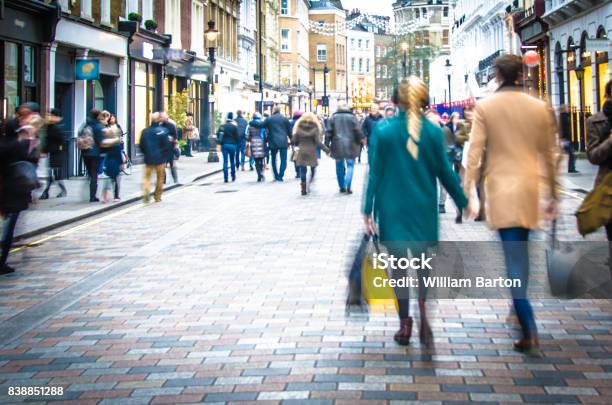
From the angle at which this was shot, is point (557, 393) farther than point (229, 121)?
No

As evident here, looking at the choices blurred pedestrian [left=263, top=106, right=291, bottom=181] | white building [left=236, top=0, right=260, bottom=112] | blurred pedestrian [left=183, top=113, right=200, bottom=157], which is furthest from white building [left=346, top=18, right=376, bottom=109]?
blurred pedestrian [left=263, top=106, right=291, bottom=181]

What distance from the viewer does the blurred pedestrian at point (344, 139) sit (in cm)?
1867

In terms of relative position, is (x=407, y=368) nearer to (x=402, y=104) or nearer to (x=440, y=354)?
(x=440, y=354)

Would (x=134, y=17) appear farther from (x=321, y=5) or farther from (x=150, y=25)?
(x=321, y=5)

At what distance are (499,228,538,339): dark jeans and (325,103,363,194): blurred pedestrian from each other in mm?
12756

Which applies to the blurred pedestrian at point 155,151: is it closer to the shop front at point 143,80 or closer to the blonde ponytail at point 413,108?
the shop front at point 143,80

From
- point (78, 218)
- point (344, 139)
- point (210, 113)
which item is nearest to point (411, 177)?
point (78, 218)

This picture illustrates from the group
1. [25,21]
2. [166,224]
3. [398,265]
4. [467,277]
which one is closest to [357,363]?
[398,265]

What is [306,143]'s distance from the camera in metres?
19.6

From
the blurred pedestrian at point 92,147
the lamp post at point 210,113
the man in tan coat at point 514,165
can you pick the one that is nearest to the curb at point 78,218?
the blurred pedestrian at point 92,147

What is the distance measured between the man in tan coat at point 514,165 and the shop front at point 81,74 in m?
19.2

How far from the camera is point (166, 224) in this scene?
47.2ft

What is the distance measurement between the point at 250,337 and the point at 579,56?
29705 millimetres

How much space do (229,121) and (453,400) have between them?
1995 cm
